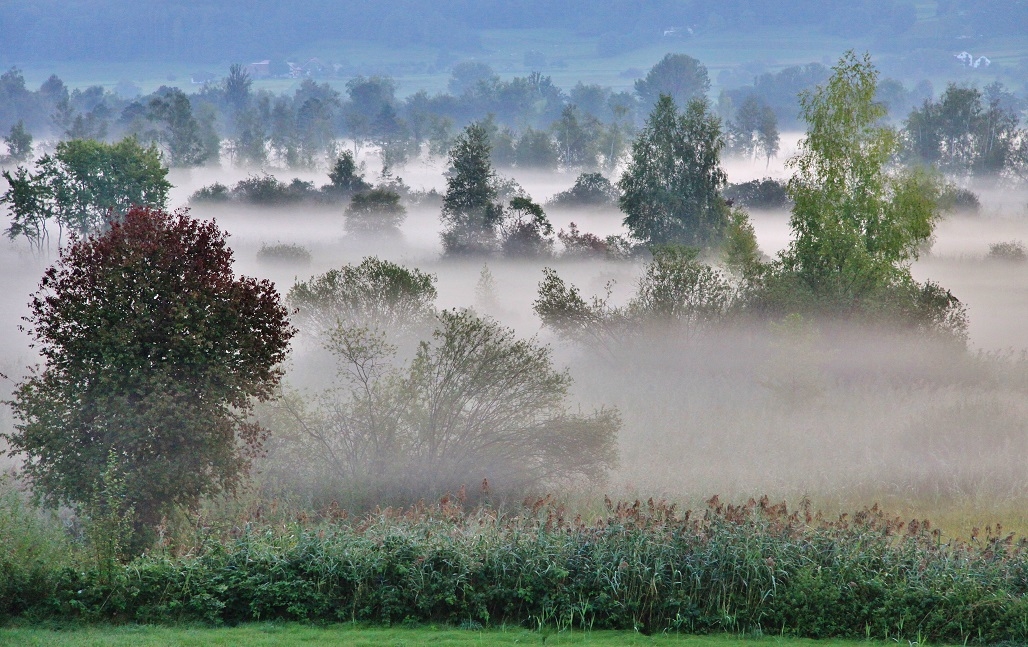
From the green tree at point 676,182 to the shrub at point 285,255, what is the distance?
59.7ft

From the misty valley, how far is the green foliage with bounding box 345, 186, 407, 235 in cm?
821

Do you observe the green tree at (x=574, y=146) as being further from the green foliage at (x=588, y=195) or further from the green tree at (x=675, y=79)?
the green tree at (x=675, y=79)

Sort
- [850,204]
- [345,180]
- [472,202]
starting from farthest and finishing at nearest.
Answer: [345,180], [472,202], [850,204]

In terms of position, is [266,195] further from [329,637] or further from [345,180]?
[329,637]

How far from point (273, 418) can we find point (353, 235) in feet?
137

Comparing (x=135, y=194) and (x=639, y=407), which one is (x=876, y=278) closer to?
(x=639, y=407)

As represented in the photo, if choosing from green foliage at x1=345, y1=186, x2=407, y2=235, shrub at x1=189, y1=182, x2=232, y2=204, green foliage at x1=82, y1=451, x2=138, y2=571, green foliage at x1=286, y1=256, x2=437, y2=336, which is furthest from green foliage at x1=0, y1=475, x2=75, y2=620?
shrub at x1=189, y1=182, x2=232, y2=204

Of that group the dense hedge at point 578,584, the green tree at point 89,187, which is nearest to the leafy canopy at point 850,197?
the dense hedge at point 578,584

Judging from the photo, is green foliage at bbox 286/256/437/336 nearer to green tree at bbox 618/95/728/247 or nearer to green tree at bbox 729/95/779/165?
green tree at bbox 618/95/728/247

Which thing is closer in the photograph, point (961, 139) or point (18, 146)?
point (18, 146)

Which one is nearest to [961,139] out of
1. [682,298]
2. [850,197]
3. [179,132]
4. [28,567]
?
[682,298]

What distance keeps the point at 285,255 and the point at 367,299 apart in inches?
1152

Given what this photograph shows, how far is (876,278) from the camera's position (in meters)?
28.6

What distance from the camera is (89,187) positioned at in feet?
154
